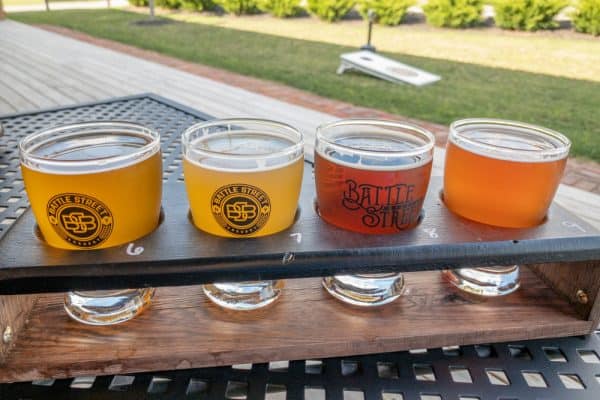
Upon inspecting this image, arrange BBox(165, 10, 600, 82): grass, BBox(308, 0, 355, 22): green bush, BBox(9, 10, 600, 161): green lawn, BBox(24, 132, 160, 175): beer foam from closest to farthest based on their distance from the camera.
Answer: BBox(24, 132, 160, 175): beer foam < BBox(9, 10, 600, 161): green lawn < BBox(165, 10, 600, 82): grass < BBox(308, 0, 355, 22): green bush

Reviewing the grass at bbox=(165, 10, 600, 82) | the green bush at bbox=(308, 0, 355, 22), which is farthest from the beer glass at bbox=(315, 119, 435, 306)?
the green bush at bbox=(308, 0, 355, 22)

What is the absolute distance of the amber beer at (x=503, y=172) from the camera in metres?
0.87

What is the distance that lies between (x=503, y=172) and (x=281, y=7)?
12088mm

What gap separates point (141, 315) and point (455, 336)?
0.54 meters

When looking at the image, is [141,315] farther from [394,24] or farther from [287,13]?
[287,13]

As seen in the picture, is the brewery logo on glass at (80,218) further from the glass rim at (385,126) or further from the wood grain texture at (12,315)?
the glass rim at (385,126)

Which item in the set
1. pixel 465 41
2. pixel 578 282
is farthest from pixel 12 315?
pixel 465 41

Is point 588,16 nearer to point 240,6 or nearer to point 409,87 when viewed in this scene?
point 409,87

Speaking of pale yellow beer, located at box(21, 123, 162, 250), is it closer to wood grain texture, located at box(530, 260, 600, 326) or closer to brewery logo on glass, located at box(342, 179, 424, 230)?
brewery logo on glass, located at box(342, 179, 424, 230)

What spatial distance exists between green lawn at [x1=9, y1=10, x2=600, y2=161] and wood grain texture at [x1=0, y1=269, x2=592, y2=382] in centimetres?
333

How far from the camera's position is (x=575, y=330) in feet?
3.14

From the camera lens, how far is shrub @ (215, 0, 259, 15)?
1234 centimetres

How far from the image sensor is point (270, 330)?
2.96 feet

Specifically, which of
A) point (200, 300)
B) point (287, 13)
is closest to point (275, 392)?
point (200, 300)
